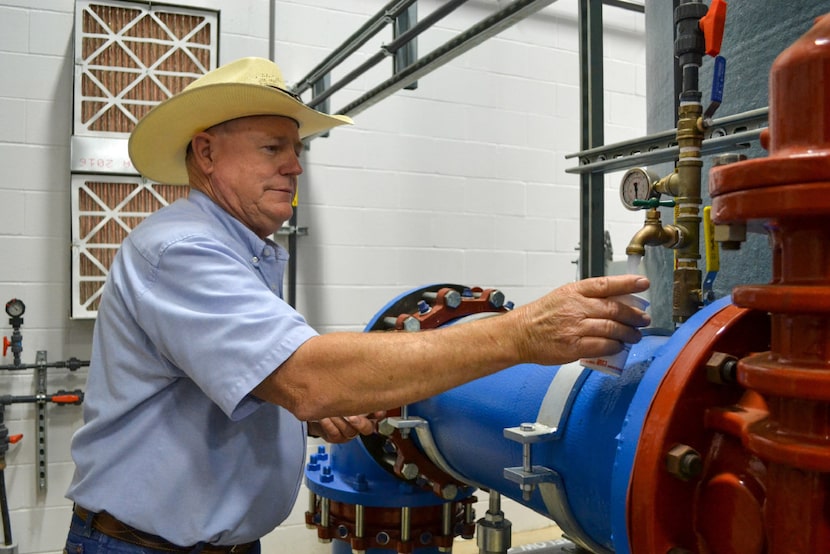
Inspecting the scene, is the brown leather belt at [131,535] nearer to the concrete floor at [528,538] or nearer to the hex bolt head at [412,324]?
the hex bolt head at [412,324]

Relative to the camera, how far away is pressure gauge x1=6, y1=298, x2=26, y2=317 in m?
2.28

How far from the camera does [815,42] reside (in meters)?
0.45

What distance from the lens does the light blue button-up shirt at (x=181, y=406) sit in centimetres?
95

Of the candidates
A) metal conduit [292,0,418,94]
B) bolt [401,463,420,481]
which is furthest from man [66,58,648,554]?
metal conduit [292,0,418,94]

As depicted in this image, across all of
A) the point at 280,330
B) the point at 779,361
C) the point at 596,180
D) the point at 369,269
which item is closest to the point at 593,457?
the point at 779,361

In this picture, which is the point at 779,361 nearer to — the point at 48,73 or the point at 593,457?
the point at 593,457

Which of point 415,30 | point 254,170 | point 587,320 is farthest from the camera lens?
point 415,30

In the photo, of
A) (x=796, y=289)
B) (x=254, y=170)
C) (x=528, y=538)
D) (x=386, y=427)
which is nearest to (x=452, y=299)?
(x=386, y=427)

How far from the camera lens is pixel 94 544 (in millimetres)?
1138

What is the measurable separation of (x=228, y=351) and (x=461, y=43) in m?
0.95

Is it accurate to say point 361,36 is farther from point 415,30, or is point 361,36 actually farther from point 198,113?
point 198,113

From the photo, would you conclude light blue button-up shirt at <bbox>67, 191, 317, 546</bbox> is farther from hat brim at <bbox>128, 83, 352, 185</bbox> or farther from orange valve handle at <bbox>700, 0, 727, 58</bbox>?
orange valve handle at <bbox>700, 0, 727, 58</bbox>

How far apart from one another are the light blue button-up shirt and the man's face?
3 centimetres

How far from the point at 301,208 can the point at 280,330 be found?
1.85m
